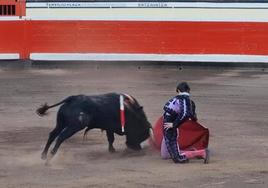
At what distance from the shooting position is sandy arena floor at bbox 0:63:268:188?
319 inches

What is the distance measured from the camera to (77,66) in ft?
68.1

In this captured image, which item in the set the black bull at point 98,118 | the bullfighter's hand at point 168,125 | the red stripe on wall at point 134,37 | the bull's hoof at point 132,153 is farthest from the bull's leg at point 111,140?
the red stripe on wall at point 134,37

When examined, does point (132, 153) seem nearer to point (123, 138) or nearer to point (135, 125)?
point (135, 125)

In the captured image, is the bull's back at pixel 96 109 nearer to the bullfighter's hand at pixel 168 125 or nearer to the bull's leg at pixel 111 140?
the bull's leg at pixel 111 140

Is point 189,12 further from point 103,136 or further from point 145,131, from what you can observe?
point 145,131

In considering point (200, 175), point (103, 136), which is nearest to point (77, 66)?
point (103, 136)

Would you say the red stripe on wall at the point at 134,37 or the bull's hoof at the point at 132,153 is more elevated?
the bull's hoof at the point at 132,153

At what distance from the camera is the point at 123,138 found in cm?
1086

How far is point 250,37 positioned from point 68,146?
10927 millimetres

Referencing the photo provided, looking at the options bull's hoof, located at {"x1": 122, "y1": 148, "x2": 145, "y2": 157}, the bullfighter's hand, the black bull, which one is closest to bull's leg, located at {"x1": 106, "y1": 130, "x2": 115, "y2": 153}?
the black bull

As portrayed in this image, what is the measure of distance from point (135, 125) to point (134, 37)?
11.3m

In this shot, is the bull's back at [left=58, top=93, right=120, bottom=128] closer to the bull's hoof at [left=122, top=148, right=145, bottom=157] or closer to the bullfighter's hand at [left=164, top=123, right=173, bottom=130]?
the bull's hoof at [left=122, top=148, right=145, bottom=157]

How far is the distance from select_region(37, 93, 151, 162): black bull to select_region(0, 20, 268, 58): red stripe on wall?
11.1 metres

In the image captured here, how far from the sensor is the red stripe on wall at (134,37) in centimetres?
2027
